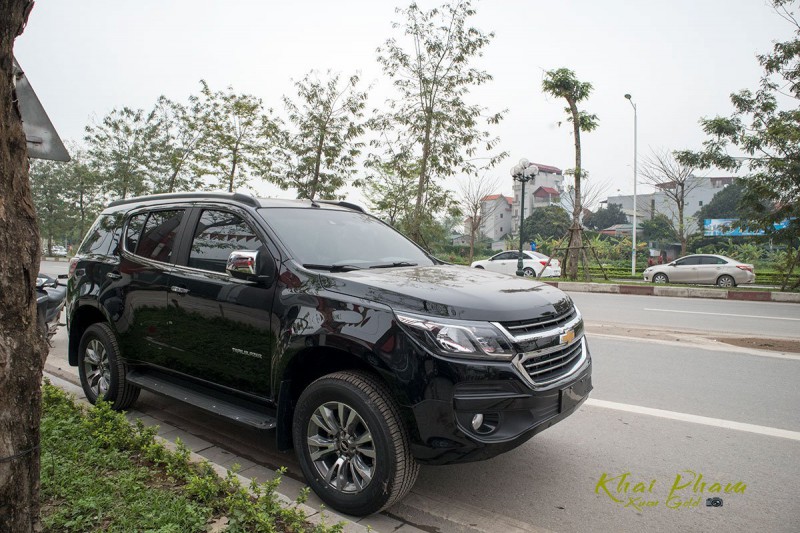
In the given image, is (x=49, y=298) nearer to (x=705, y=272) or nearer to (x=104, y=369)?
(x=104, y=369)

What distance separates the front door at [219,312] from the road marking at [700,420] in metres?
3.10

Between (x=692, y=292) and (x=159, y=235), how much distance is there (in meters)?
15.4

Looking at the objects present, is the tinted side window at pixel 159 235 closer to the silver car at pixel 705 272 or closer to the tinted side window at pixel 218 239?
the tinted side window at pixel 218 239

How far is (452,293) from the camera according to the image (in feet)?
9.43

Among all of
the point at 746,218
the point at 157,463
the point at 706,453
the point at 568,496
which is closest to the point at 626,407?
the point at 706,453

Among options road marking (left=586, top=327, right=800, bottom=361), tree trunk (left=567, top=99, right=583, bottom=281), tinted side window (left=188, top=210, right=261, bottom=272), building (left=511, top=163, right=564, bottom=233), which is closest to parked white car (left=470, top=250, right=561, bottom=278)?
tree trunk (left=567, top=99, right=583, bottom=281)

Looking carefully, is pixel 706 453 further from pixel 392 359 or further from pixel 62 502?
pixel 62 502

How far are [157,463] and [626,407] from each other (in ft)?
12.3

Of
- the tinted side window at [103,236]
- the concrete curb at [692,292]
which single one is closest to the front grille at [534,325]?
the tinted side window at [103,236]

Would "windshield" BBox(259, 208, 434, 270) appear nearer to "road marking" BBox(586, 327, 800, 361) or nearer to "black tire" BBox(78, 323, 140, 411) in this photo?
"black tire" BBox(78, 323, 140, 411)

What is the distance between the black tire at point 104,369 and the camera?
4.32 m

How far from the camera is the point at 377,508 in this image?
2760mm

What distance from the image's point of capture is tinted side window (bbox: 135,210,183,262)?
161 inches

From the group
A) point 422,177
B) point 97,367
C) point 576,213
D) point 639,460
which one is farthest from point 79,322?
point 576,213
